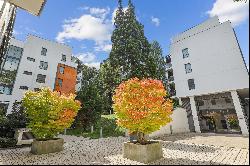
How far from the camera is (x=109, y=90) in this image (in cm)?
3428

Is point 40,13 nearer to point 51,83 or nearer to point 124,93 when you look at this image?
point 124,93

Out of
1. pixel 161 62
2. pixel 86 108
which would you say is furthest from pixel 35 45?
pixel 161 62

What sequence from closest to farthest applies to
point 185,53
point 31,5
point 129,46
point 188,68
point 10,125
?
point 31,5 → point 10,125 → point 188,68 → point 185,53 → point 129,46

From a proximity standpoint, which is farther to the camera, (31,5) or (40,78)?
(40,78)

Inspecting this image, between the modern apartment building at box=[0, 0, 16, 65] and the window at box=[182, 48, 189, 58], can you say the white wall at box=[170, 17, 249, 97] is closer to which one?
the window at box=[182, 48, 189, 58]

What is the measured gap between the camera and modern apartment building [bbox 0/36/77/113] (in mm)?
32844

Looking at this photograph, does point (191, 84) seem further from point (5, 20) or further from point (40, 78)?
point (40, 78)

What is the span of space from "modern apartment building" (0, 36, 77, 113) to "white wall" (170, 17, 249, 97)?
970 inches

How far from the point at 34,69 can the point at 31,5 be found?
3447cm

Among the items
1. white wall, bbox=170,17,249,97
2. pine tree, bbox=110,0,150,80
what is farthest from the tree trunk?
pine tree, bbox=110,0,150,80

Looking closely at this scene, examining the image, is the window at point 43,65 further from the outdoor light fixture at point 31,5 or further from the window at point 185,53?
the outdoor light fixture at point 31,5

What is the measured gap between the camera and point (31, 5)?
4863 mm

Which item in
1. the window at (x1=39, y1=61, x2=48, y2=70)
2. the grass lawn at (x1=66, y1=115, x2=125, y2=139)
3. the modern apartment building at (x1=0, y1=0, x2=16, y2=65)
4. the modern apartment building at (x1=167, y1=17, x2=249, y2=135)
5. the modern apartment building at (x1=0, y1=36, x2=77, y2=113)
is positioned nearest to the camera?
the modern apartment building at (x1=0, y1=0, x2=16, y2=65)

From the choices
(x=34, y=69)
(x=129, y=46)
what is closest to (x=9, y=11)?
(x=129, y=46)
